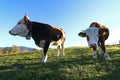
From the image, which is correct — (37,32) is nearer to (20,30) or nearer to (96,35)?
(20,30)

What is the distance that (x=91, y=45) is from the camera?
22781mm

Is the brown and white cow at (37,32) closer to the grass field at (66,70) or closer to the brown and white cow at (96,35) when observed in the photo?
the grass field at (66,70)

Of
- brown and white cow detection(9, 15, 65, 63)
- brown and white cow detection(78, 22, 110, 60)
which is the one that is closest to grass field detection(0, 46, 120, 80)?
brown and white cow detection(78, 22, 110, 60)

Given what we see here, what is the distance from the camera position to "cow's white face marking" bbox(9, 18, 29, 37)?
77.0 feet

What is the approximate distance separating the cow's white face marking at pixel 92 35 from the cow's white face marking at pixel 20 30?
3.94m

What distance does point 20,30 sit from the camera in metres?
23.6

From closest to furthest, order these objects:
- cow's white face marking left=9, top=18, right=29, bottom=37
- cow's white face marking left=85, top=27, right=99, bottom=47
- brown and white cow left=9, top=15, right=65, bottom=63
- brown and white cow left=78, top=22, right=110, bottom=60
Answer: cow's white face marking left=85, top=27, right=99, bottom=47 → brown and white cow left=78, top=22, right=110, bottom=60 → brown and white cow left=9, top=15, right=65, bottom=63 → cow's white face marking left=9, top=18, right=29, bottom=37

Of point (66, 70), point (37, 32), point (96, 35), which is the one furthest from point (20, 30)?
point (66, 70)

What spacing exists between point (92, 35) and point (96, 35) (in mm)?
253

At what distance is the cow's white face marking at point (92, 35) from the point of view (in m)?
22.7

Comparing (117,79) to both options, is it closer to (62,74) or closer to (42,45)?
(62,74)

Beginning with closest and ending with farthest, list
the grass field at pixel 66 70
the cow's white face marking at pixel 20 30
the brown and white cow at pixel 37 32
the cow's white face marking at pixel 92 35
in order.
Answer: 1. the grass field at pixel 66 70
2. the cow's white face marking at pixel 92 35
3. the brown and white cow at pixel 37 32
4. the cow's white face marking at pixel 20 30

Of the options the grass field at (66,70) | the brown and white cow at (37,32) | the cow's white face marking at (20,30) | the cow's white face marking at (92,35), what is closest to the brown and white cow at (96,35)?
the cow's white face marking at (92,35)

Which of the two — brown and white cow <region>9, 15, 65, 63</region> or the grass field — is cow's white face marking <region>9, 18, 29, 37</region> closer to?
brown and white cow <region>9, 15, 65, 63</region>
